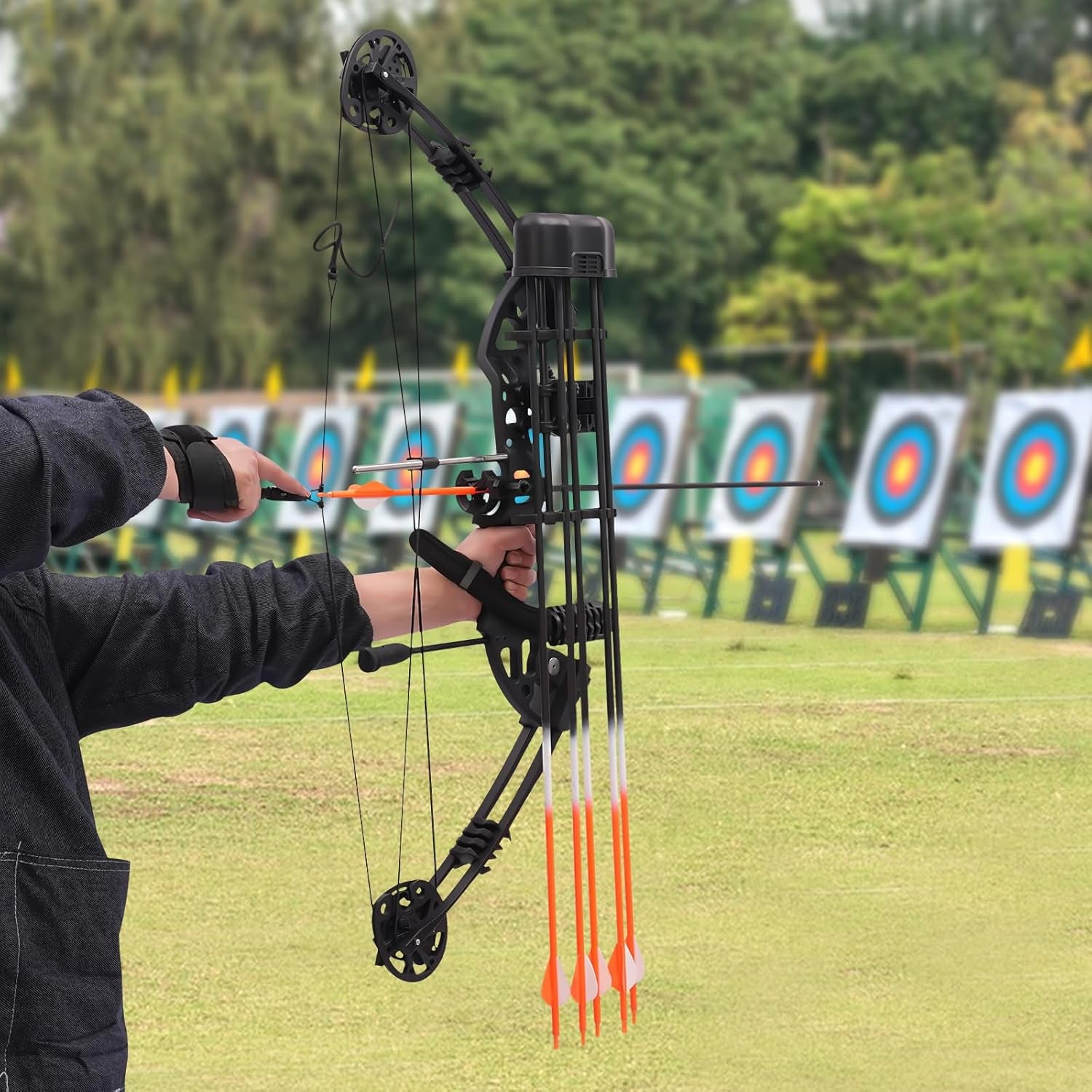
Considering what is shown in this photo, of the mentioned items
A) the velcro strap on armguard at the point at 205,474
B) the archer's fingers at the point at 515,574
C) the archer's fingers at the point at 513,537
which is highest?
the velcro strap on armguard at the point at 205,474

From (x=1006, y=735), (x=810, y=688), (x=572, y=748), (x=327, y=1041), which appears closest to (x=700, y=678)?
(x=810, y=688)

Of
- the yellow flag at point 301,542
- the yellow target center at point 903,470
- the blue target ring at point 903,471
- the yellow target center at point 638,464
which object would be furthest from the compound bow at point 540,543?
the yellow flag at point 301,542

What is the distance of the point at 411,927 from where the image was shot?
1.75 meters

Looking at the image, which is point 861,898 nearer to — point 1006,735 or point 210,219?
point 1006,735

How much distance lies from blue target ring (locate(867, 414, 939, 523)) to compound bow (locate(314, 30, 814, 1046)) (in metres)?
5.13

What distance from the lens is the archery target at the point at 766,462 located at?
7031mm

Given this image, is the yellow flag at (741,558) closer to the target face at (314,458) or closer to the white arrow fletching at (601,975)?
the target face at (314,458)

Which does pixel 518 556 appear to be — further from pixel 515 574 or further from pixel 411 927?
pixel 411 927

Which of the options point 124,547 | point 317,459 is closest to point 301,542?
point 317,459

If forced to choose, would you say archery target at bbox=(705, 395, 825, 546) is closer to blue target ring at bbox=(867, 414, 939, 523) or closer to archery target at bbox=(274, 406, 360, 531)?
blue target ring at bbox=(867, 414, 939, 523)

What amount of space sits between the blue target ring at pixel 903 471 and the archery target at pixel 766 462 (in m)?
0.27

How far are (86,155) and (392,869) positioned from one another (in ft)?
62.7

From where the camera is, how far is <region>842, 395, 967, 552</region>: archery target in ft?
21.9

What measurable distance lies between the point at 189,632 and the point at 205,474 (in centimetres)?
20
